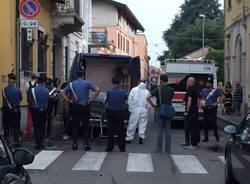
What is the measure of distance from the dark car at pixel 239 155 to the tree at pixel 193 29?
86083 mm

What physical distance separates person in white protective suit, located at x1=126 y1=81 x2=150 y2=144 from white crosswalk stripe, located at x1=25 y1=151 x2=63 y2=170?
122 inches

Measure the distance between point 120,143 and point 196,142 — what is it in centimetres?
236

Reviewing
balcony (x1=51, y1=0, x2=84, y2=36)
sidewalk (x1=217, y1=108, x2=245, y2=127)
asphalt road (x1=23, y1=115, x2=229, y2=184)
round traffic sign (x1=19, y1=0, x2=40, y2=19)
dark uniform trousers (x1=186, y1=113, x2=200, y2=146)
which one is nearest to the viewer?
Result: asphalt road (x1=23, y1=115, x2=229, y2=184)

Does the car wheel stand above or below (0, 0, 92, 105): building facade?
below

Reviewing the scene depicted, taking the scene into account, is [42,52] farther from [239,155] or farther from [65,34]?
[239,155]

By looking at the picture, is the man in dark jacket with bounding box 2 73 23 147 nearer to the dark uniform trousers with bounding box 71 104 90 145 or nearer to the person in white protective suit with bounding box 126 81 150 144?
the dark uniform trousers with bounding box 71 104 90 145

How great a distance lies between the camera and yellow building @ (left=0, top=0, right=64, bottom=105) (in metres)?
18.8

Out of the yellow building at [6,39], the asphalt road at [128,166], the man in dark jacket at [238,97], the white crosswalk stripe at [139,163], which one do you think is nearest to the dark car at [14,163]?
the asphalt road at [128,166]

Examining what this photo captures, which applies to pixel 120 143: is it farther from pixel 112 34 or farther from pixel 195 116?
pixel 112 34


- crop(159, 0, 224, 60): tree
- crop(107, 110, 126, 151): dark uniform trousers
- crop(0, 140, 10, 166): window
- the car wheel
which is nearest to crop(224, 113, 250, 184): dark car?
the car wheel

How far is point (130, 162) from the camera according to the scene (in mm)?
12734

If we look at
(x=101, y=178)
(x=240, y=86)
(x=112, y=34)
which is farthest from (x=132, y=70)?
(x=112, y=34)

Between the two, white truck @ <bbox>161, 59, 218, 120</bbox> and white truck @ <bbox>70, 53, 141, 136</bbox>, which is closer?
white truck @ <bbox>70, 53, 141, 136</bbox>

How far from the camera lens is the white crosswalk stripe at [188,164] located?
1174 cm
